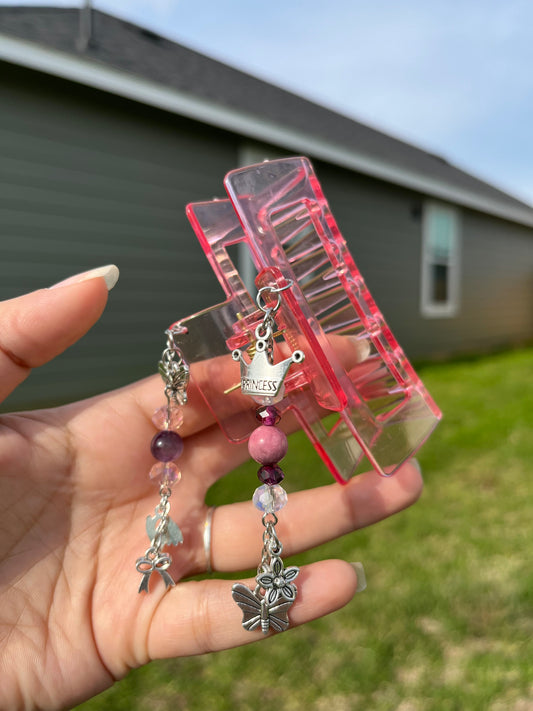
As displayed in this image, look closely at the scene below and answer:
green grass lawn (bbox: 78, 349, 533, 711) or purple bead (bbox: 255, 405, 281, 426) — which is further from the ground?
purple bead (bbox: 255, 405, 281, 426)

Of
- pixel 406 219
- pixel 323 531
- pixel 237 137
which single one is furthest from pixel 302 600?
pixel 406 219

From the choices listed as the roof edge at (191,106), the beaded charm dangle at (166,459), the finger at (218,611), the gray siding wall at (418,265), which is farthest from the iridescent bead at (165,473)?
the gray siding wall at (418,265)

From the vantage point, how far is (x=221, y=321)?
1.28 meters

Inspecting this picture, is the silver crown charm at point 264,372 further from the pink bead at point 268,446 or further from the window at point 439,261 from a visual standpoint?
the window at point 439,261

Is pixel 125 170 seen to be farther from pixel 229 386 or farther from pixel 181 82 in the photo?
pixel 229 386

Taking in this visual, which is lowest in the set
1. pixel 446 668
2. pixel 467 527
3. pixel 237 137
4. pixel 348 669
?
pixel 467 527

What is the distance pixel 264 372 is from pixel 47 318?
0.51 metres

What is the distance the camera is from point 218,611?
1185 mm

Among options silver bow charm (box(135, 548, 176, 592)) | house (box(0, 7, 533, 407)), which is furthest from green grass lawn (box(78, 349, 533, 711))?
house (box(0, 7, 533, 407))

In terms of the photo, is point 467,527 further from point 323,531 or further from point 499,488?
point 323,531

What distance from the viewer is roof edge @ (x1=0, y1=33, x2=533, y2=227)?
13.4 feet

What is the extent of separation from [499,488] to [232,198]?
108 inches

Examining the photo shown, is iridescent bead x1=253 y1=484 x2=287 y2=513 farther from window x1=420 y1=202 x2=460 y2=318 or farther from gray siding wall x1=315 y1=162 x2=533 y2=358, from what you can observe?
window x1=420 y1=202 x2=460 y2=318

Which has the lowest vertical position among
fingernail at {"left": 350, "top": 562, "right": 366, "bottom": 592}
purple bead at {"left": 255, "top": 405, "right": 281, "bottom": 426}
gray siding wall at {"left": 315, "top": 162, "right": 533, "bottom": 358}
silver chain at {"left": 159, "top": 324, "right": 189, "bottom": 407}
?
gray siding wall at {"left": 315, "top": 162, "right": 533, "bottom": 358}
